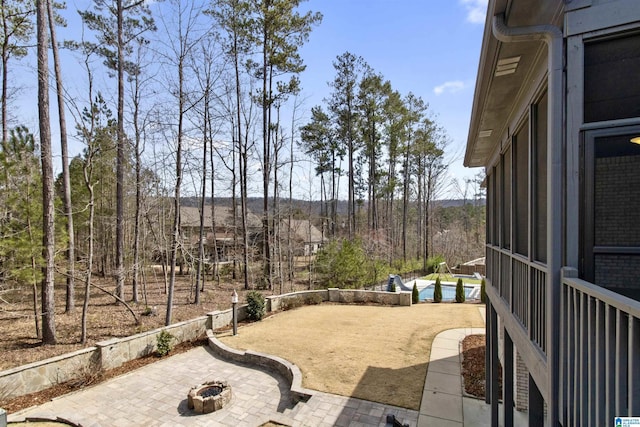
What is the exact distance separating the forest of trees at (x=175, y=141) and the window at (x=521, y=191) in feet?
29.5

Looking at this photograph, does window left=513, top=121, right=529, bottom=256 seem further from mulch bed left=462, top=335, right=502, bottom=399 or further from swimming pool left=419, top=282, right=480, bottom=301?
swimming pool left=419, top=282, right=480, bottom=301

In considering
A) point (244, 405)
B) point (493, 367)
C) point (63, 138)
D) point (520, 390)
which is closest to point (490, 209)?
point (493, 367)

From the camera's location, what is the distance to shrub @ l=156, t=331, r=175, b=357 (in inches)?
322

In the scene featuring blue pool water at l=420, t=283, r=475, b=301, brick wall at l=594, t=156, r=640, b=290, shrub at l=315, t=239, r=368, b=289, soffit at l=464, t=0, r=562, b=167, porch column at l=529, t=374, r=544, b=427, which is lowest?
blue pool water at l=420, t=283, r=475, b=301

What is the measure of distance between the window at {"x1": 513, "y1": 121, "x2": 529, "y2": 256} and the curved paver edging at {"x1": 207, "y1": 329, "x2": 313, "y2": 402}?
4.60 metres

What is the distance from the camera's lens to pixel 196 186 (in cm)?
1291

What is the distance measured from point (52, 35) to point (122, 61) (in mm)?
2452

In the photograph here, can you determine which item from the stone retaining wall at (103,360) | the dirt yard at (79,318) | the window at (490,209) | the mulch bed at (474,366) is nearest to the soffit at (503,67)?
the window at (490,209)

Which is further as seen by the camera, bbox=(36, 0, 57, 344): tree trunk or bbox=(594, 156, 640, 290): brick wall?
bbox=(36, 0, 57, 344): tree trunk

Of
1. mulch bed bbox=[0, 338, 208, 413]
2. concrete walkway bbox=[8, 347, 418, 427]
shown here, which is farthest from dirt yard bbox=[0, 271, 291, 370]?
concrete walkway bbox=[8, 347, 418, 427]

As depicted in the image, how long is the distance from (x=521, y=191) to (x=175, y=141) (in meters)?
9.54

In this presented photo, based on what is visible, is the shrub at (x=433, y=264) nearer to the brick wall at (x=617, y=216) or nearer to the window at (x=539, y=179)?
the window at (x=539, y=179)

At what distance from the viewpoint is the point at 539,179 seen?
248cm

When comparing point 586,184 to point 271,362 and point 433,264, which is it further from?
point 433,264
